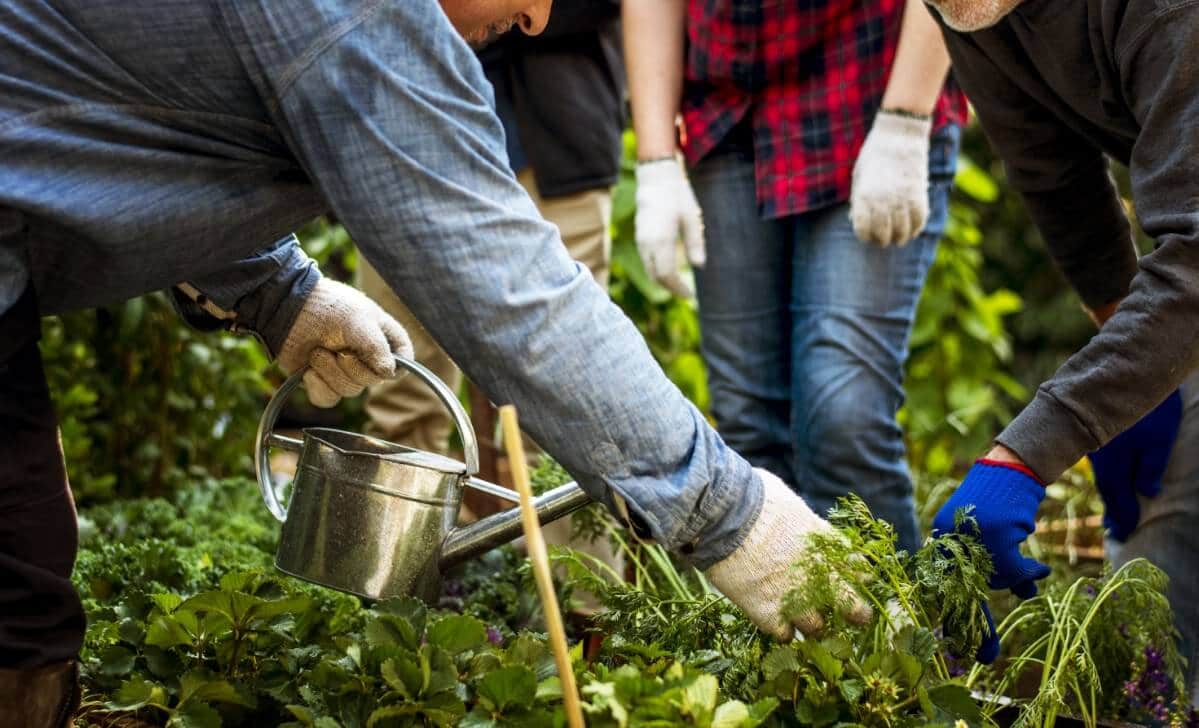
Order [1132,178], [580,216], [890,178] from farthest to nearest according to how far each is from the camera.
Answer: [580,216] → [890,178] → [1132,178]

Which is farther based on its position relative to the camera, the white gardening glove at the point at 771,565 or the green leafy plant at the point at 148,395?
the green leafy plant at the point at 148,395

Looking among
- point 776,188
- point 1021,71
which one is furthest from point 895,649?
point 776,188

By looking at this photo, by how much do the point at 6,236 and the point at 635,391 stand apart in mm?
602

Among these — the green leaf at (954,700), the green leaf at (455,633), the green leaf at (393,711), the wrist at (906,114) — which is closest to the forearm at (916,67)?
the wrist at (906,114)

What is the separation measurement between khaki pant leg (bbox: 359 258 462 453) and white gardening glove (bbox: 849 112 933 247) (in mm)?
1127

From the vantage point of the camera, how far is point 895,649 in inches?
49.9

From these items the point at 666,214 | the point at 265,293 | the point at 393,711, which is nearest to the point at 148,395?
the point at 666,214

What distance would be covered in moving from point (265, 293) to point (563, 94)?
1113 mm

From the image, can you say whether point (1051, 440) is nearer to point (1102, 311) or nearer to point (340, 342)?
point (1102, 311)

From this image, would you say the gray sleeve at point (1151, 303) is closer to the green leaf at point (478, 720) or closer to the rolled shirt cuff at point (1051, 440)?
the rolled shirt cuff at point (1051, 440)

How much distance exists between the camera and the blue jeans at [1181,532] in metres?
2.03

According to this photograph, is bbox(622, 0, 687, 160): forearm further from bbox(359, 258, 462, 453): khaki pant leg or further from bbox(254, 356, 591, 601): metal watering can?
bbox(254, 356, 591, 601): metal watering can

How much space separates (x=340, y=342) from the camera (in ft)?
5.16

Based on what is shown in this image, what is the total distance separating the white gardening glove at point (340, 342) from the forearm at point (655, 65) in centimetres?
80
